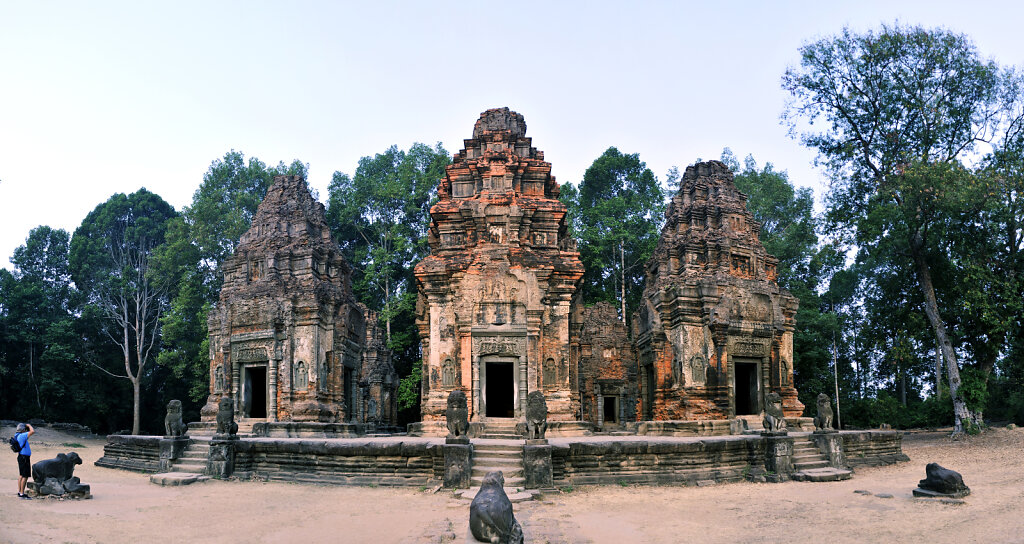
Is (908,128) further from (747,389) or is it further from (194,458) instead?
(194,458)

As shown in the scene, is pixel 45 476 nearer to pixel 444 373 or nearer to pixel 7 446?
pixel 444 373

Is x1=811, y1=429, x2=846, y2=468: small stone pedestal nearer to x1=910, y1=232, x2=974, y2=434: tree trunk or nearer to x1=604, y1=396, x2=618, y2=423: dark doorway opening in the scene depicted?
x1=910, y1=232, x2=974, y2=434: tree trunk

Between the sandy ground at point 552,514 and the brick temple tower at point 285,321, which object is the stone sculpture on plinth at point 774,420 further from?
the brick temple tower at point 285,321

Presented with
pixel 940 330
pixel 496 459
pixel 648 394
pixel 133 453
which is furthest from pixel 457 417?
pixel 940 330

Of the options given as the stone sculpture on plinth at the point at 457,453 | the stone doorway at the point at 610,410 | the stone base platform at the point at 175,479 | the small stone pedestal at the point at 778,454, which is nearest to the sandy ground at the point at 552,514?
the stone base platform at the point at 175,479

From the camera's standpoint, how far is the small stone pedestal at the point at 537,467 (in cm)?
1041

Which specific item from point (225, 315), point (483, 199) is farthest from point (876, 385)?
point (225, 315)

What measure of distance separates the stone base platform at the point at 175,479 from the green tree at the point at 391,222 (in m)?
16.9

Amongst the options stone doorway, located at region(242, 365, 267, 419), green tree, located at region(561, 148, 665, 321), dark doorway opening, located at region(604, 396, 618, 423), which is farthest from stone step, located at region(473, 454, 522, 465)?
green tree, located at region(561, 148, 665, 321)

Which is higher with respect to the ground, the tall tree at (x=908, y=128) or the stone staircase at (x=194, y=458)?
the tall tree at (x=908, y=128)

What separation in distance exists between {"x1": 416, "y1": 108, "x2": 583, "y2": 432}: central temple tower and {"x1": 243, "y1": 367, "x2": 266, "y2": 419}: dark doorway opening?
5.22 m

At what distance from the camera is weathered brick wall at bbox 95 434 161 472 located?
14.1 m

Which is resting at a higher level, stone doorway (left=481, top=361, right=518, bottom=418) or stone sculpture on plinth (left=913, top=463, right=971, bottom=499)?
stone doorway (left=481, top=361, right=518, bottom=418)

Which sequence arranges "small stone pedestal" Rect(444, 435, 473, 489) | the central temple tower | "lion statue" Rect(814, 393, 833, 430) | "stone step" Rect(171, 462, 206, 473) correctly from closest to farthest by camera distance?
"small stone pedestal" Rect(444, 435, 473, 489)
"stone step" Rect(171, 462, 206, 473)
"lion statue" Rect(814, 393, 833, 430)
the central temple tower
